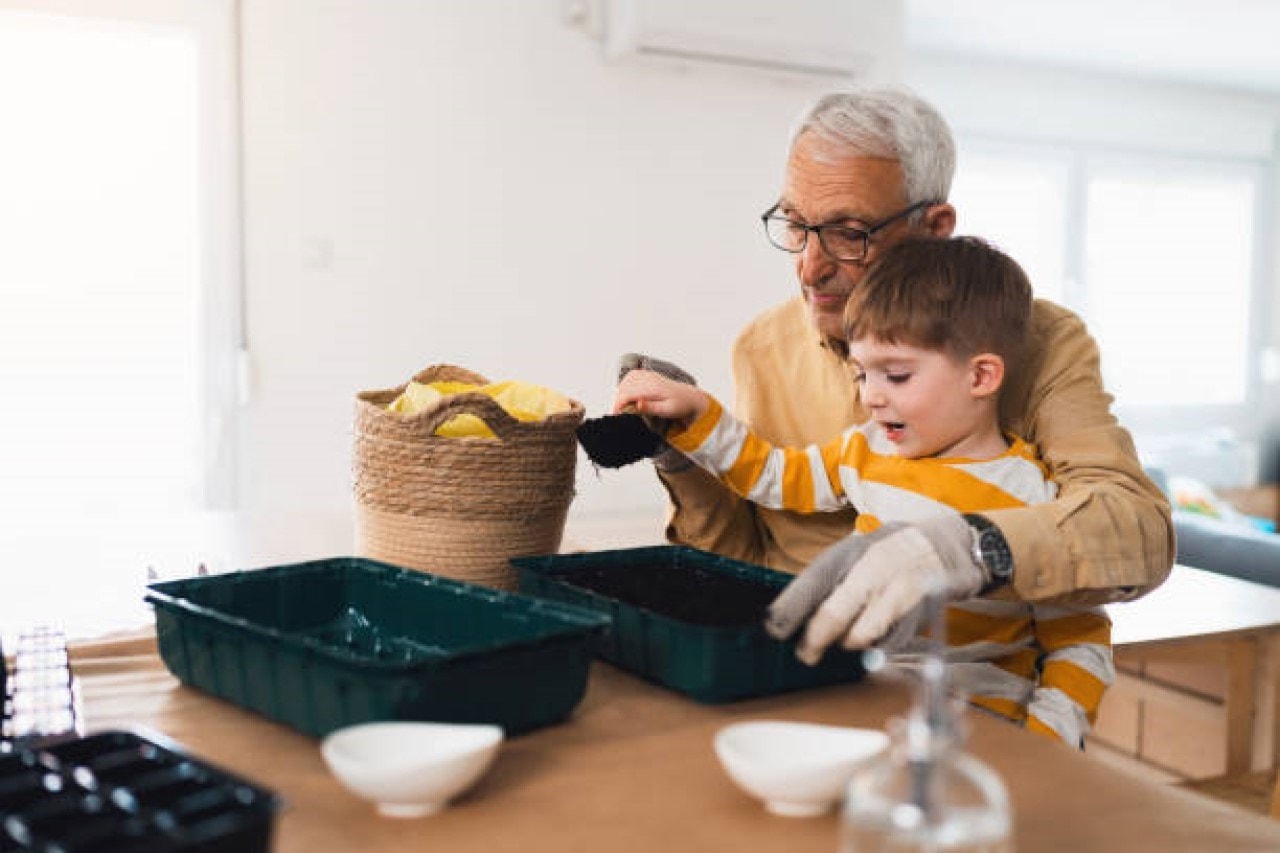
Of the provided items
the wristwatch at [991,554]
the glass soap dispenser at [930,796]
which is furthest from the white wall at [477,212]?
the glass soap dispenser at [930,796]

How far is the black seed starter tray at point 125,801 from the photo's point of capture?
68 centimetres

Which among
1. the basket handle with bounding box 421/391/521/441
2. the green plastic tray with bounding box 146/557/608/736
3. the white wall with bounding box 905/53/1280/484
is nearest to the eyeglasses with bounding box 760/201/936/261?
the basket handle with bounding box 421/391/521/441

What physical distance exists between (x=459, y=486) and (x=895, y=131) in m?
0.71

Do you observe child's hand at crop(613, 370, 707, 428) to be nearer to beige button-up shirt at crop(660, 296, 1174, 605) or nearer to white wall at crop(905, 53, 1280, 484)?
beige button-up shirt at crop(660, 296, 1174, 605)

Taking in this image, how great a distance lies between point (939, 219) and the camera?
5.36 feet

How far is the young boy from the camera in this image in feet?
Answer: 4.47

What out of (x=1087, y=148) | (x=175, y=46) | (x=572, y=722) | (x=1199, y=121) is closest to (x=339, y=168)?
(x=175, y=46)

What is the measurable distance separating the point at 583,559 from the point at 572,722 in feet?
0.95

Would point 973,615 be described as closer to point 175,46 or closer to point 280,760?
point 280,760

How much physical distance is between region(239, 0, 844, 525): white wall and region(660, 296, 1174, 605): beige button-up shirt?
2590 mm

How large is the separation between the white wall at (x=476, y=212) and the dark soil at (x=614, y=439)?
2.91 meters

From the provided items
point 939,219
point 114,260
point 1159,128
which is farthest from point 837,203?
point 1159,128

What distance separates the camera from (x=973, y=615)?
4.51ft

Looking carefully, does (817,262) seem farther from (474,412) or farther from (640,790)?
(640,790)
